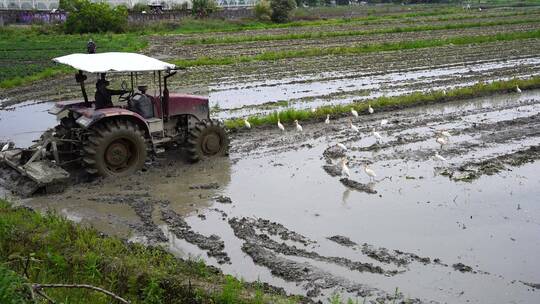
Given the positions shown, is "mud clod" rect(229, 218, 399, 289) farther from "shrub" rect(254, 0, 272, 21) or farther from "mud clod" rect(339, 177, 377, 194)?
"shrub" rect(254, 0, 272, 21)

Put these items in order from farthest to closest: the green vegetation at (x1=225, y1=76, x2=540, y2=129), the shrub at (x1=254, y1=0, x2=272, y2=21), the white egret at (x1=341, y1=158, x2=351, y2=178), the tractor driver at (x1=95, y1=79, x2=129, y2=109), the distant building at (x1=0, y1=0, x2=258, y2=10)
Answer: the shrub at (x1=254, y1=0, x2=272, y2=21), the distant building at (x1=0, y1=0, x2=258, y2=10), the green vegetation at (x1=225, y1=76, x2=540, y2=129), the white egret at (x1=341, y1=158, x2=351, y2=178), the tractor driver at (x1=95, y1=79, x2=129, y2=109)

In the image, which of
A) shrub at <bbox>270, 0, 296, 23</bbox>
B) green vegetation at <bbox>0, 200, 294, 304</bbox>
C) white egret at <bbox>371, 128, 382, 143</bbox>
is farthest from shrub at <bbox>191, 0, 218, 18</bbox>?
green vegetation at <bbox>0, 200, 294, 304</bbox>

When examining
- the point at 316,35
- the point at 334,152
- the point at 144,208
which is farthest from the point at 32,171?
the point at 316,35

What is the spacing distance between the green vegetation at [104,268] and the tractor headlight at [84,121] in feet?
7.48

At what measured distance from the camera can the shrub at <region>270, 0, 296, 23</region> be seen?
53.2 meters

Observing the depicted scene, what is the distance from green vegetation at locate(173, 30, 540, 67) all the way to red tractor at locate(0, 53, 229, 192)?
13.3m

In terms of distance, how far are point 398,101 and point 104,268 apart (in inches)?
438

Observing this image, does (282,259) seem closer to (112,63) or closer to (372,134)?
(112,63)

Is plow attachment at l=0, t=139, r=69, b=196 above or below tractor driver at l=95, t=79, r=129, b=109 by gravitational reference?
below

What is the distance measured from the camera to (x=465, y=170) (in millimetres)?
9797

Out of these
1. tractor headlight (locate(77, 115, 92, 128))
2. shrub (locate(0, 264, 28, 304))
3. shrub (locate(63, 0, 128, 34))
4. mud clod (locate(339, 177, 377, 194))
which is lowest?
mud clod (locate(339, 177, 377, 194))

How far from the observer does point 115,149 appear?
9211mm

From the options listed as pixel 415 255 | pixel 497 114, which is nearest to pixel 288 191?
pixel 415 255

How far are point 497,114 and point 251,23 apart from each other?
39.5m
